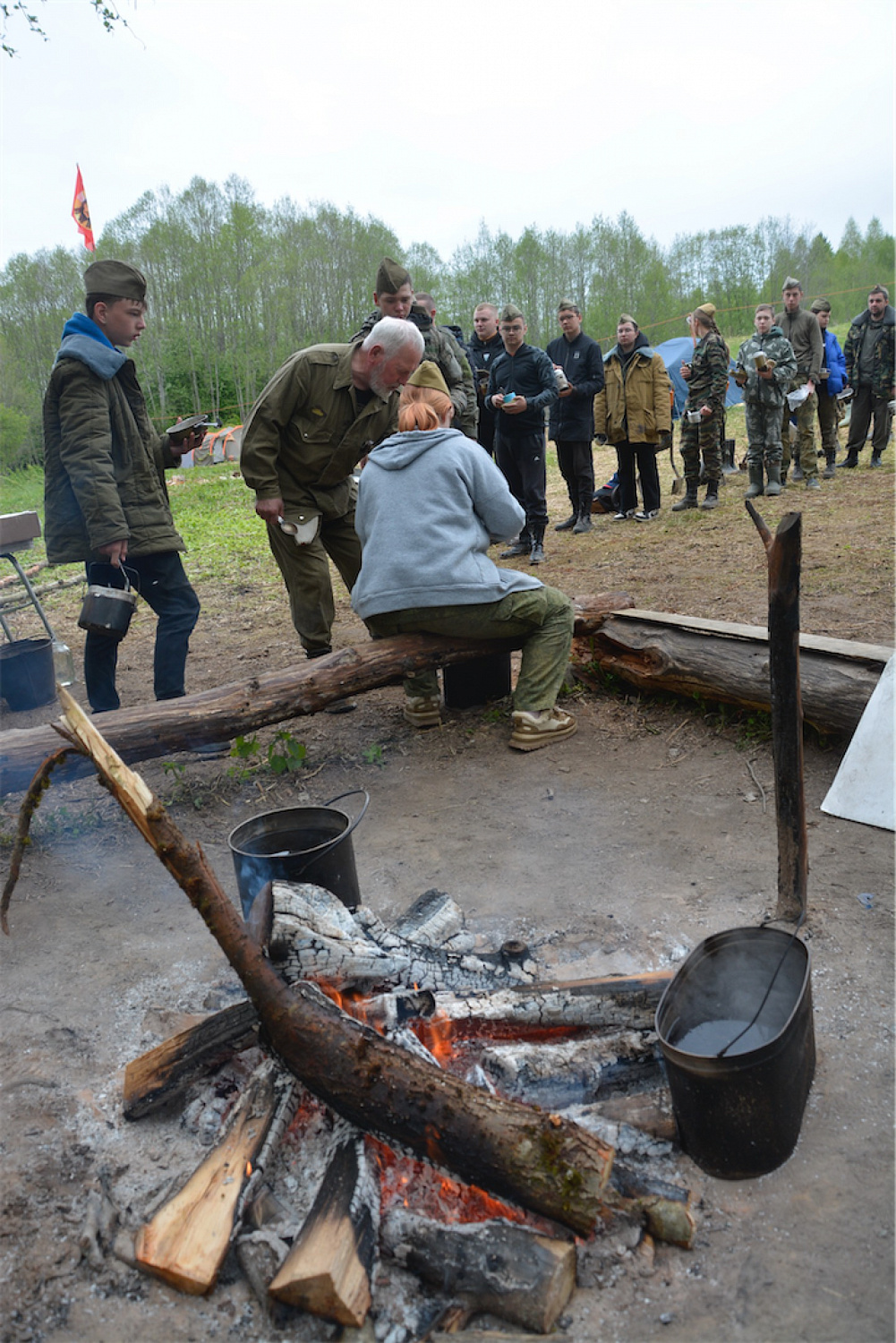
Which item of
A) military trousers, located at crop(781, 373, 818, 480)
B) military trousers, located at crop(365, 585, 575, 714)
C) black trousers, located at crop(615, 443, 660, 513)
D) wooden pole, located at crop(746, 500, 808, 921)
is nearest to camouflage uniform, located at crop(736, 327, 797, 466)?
military trousers, located at crop(781, 373, 818, 480)

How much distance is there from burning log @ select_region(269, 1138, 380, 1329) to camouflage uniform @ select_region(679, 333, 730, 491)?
9.54 m

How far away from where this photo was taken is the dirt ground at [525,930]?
178cm

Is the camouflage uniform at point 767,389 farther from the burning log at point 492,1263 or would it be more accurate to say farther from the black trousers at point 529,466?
the burning log at point 492,1263

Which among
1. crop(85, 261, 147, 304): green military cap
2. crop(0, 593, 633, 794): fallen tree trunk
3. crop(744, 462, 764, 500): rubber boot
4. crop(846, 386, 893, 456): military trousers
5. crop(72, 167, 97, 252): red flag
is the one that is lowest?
crop(0, 593, 633, 794): fallen tree trunk

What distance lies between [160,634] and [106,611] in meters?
0.50

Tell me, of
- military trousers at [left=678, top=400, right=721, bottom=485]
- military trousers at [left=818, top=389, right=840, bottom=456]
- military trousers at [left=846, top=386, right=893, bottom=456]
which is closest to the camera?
military trousers at [left=678, top=400, right=721, bottom=485]

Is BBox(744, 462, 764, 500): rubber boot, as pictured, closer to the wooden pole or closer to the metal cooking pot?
the metal cooking pot

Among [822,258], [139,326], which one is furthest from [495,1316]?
[822,258]

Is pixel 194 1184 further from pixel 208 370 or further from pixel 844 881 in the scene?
pixel 208 370

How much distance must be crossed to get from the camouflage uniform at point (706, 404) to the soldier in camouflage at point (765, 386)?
247mm

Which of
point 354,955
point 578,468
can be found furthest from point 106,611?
point 578,468

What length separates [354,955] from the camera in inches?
99.6

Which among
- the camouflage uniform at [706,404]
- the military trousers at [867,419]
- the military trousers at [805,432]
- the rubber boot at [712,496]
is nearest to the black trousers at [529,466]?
the camouflage uniform at [706,404]

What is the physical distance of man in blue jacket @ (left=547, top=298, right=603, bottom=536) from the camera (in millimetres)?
9367
